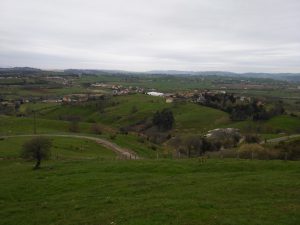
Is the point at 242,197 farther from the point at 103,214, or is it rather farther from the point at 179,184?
the point at 103,214

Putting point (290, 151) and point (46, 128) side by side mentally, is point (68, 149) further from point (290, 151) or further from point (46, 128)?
point (46, 128)

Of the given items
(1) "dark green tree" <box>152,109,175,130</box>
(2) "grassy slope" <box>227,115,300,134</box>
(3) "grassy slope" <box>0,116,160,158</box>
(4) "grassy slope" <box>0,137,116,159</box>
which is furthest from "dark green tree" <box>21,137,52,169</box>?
(2) "grassy slope" <box>227,115,300,134</box>

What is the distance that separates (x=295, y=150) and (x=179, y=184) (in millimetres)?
27540

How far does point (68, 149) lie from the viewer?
6281 centimetres

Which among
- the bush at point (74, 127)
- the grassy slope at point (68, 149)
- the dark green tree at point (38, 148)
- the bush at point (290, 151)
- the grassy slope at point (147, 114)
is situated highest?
the dark green tree at point (38, 148)

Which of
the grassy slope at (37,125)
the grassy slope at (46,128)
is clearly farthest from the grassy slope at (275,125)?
the grassy slope at (37,125)

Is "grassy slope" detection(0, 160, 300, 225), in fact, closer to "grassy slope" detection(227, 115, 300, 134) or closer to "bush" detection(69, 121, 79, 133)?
"bush" detection(69, 121, 79, 133)

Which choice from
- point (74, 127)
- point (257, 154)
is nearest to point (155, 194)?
point (257, 154)

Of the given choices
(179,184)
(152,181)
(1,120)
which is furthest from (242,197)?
(1,120)

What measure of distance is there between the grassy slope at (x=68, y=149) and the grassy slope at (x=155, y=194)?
1543cm

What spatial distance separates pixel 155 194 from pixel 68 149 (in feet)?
132

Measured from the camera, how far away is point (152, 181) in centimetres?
2942

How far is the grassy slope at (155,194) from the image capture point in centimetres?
1983

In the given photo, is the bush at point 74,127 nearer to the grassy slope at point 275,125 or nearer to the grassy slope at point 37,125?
the grassy slope at point 37,125
